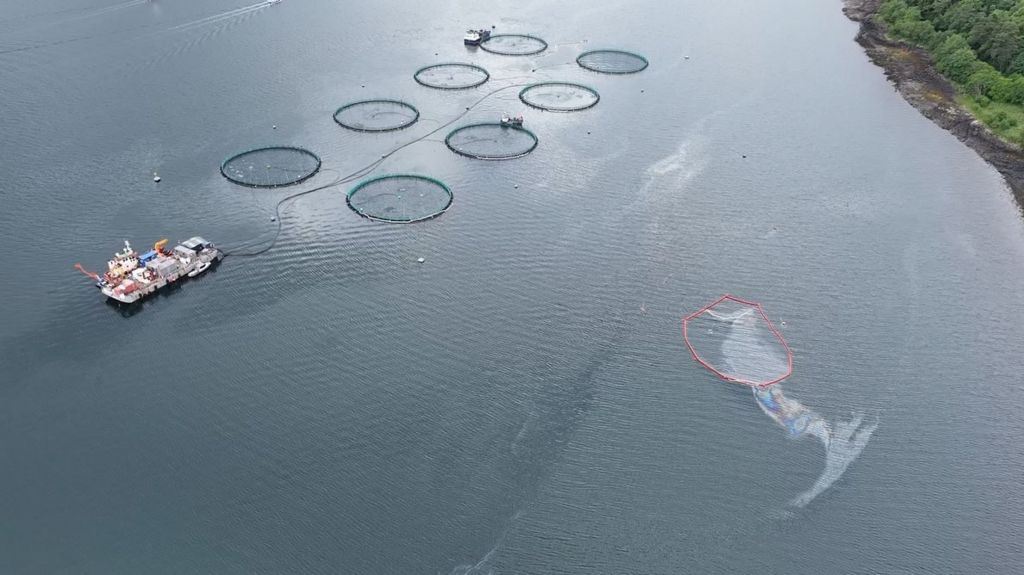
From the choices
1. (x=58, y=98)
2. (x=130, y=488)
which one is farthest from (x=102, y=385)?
(x=58, y=98)

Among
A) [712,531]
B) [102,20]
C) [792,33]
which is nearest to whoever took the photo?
[712,531]

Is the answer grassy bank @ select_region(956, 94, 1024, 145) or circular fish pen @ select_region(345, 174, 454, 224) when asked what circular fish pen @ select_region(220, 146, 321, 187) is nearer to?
circular fish pen @ select_region(345, 174, 454, 224)

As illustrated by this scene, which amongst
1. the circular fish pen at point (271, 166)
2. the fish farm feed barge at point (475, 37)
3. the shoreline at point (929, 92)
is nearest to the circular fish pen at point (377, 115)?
the circular fish pen at point (271, 166)

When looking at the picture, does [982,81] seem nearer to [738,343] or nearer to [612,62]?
[612,62]

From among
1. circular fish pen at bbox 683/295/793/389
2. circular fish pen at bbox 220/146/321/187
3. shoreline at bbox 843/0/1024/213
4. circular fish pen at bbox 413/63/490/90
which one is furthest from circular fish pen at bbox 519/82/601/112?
shoreline at bbox 843/0/1024/213

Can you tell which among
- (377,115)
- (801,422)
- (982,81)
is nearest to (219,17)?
(377,115)

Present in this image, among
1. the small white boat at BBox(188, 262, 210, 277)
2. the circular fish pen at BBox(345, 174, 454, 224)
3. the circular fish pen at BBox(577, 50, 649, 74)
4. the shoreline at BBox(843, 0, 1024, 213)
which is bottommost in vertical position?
the shoreline at BBox(843, 0, 1024, 213)

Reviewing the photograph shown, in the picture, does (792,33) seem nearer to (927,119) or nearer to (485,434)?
(927,119)
